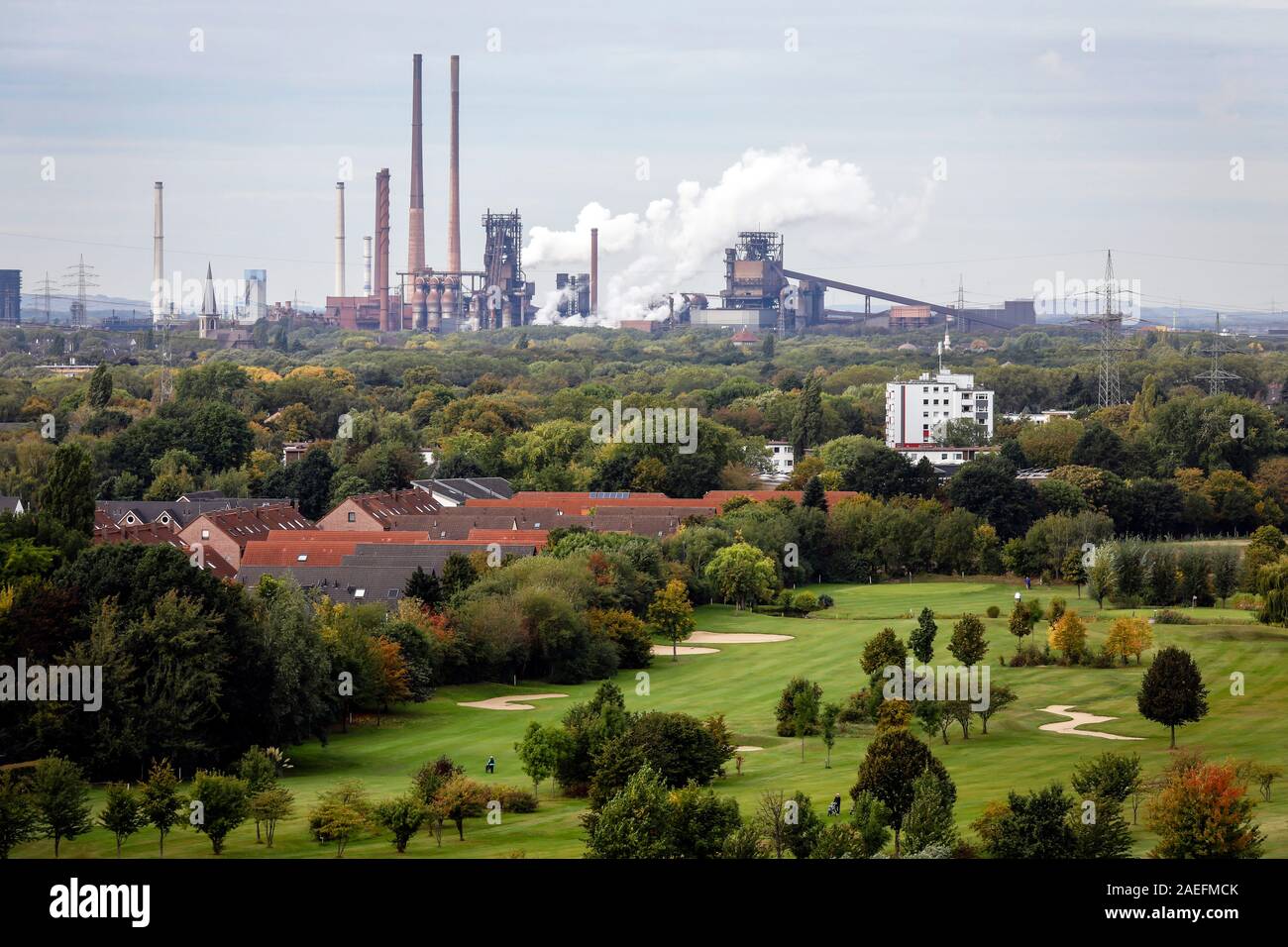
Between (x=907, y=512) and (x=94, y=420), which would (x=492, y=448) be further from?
(x=907, y=512)

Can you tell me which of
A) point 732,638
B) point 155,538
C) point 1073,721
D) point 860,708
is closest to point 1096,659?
point 1073,721

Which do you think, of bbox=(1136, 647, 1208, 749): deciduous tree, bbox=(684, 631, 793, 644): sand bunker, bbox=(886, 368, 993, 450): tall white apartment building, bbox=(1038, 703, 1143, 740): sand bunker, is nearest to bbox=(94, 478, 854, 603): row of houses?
bbox=(684, 631, 793, 644): sand bunker

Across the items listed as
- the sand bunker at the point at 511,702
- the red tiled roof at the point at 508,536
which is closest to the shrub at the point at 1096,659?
the sand bunker at the point at 511,702

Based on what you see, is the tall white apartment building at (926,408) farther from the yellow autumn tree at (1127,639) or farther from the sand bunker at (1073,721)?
the sand bunker at (1073,721)

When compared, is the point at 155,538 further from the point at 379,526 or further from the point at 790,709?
the point at 790,709

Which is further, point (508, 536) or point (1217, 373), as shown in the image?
point (1217, 373)

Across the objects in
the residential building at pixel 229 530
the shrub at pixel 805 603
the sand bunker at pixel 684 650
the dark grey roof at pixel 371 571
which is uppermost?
the residential building at pixel 229 530

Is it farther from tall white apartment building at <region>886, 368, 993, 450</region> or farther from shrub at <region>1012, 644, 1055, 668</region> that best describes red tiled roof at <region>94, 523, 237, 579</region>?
tall white apartment building at <region>886, 368, 993, 450</region>
